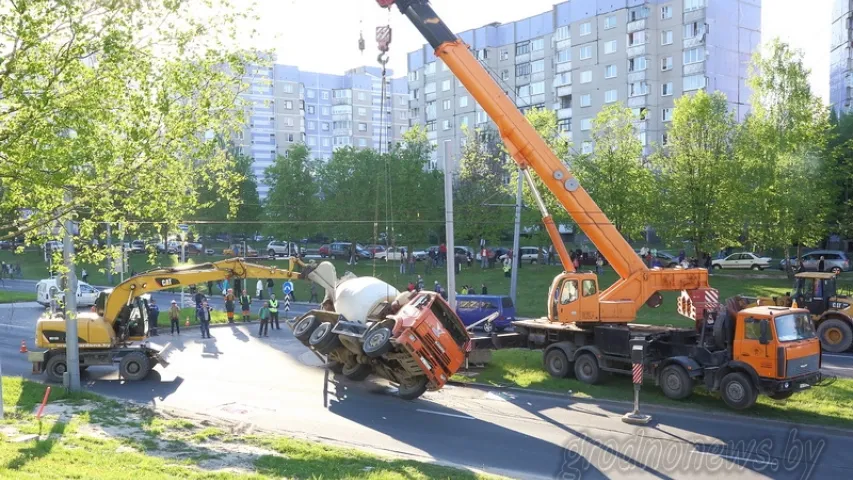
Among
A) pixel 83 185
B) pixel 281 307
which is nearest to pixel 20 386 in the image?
pixel 83 185

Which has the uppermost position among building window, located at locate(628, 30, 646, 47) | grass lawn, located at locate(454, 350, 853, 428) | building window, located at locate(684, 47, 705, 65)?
building window, located at locate(628, 30, 646, 47)

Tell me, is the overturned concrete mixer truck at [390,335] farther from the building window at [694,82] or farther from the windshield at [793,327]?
the building window at [694,82]

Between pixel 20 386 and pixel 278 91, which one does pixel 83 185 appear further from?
pixel 278 91

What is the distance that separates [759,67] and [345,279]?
32.6 metres

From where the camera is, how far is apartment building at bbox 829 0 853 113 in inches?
2397

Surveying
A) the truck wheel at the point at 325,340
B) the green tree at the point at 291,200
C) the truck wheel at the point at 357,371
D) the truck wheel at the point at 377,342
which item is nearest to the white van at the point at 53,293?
the green tree at the point at 291,200

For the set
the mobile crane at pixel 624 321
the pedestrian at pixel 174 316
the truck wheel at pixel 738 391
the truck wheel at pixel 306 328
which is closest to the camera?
the truck wheel at pixel 738 391

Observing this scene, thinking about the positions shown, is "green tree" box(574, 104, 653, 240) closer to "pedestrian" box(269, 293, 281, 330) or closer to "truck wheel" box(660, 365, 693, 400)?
"pedestrian" box(269, 293, 281, 330)

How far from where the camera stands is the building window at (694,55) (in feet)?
188

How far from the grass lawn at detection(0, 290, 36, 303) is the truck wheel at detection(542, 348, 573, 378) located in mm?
32025

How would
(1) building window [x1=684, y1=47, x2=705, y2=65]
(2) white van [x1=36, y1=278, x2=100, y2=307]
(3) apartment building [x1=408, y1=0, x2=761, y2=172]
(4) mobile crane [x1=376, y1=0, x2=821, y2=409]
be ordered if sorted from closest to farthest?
1. (4) mobile crane [x1=376, y1=0, x2=821, y2=409]
2. (2) white van [x1=36, y1=278, x2=100, y2=307]
3. (1) building window [x1=684, y1=47, x2=705, y2=65]
4. (3) apartment building [x1=408, y1=0, x2=761, y2=172]

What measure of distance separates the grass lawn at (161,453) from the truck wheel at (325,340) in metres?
4.11

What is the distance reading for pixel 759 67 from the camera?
136ft

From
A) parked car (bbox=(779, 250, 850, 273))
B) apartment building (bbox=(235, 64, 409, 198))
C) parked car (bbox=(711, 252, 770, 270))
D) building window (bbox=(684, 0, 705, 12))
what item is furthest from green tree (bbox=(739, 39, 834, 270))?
apartment building (bbox=(235, 64, 409, 198))
